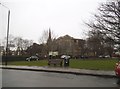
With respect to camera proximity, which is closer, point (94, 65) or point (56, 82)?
→ point (56, 82)

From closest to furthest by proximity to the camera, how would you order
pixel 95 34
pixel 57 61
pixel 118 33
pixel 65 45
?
pixel 118 33, pixel 95 34, pixel 57 61, pixel 65 45

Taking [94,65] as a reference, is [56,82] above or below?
below

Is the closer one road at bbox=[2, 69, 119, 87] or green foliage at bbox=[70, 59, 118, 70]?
road at bbox=[2, 69, 119, 87]

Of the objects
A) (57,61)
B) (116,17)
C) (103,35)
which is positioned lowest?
(57,61)

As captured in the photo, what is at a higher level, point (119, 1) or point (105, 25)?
point (119, 1)

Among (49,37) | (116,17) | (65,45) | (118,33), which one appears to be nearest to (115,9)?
(116,17)

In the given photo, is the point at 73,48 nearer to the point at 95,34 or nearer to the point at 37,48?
the point at 37,48

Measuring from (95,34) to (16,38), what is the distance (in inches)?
3205

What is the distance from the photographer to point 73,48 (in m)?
123

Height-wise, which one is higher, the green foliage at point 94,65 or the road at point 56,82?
the green foliage at point 94,65

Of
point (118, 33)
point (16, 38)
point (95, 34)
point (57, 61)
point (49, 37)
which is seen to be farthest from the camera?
point (16, 38)

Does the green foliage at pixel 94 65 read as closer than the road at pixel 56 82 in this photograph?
No

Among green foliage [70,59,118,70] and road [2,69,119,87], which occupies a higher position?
green foliage [70,59,118,70]

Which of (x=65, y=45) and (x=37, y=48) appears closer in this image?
(x=37, y=48)
